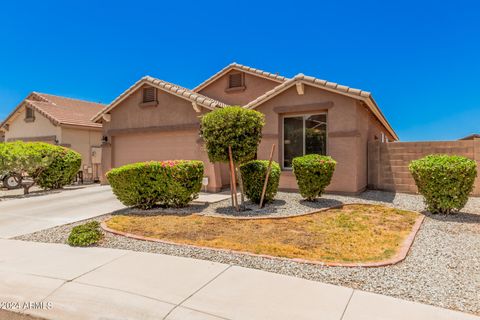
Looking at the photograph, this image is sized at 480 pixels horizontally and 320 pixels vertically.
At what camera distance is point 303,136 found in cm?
1176

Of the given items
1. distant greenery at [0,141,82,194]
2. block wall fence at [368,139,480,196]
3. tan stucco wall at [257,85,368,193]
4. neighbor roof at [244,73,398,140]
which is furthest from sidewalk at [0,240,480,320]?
distant greenery at [0,141,82,194]

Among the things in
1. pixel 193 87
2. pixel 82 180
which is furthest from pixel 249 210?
pixel 82 180

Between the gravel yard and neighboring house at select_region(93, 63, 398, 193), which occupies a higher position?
neighboring house at select_region(93, 63, 398, 193)

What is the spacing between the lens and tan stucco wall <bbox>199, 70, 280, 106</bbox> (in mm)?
17250

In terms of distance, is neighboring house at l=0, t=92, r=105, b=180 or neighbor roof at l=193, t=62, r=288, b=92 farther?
neighboring house at l=0, t=92, r=105, b=180

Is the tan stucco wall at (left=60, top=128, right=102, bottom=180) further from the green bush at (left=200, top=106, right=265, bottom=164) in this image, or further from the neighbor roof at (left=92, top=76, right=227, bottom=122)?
the green bush at (left=200, top=106, right=265, bottom=164)

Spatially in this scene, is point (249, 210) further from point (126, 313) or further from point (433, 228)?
point (126, 313)

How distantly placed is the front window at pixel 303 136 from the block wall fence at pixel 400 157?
2.68m

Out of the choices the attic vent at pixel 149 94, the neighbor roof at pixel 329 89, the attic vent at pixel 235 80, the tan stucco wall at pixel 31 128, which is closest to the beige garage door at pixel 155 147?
the attic vent at pixel 149 94

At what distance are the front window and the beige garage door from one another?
13.5ft

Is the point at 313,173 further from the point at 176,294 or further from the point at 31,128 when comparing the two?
the point at 31,128

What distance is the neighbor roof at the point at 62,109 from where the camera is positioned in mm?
19498

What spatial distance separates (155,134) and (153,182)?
6.16 meters

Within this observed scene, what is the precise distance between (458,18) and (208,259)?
20002 mm
